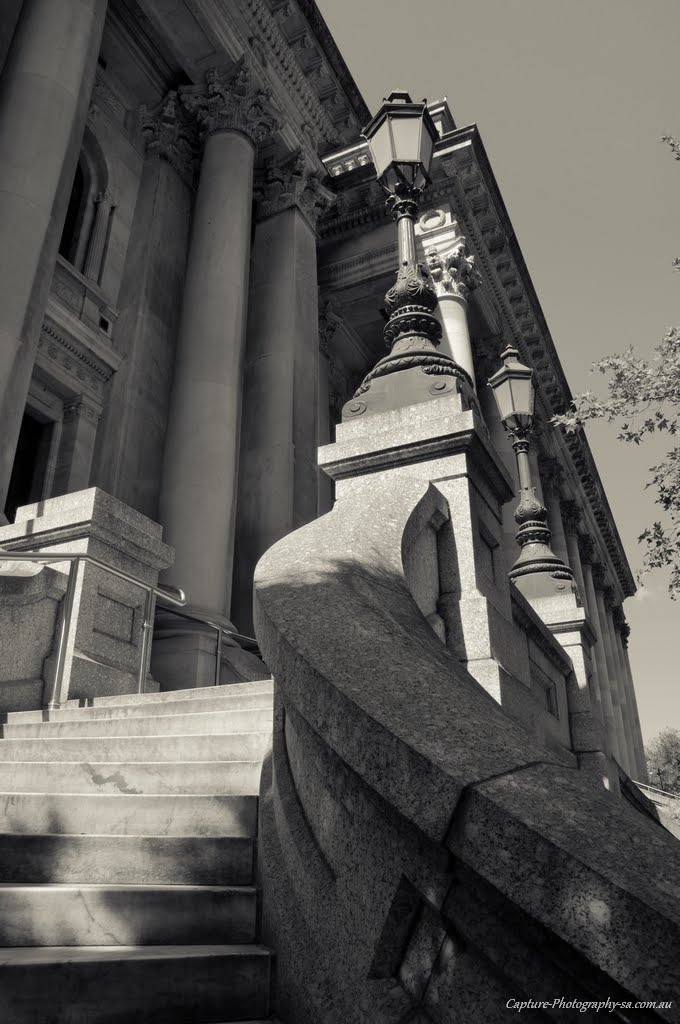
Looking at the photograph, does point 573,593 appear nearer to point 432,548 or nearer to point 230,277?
point 432,548

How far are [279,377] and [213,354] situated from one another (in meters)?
2.47

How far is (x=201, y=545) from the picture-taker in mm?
12172

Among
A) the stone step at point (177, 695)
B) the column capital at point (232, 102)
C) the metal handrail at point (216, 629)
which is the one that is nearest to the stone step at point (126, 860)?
the stone step at point (177, 695)

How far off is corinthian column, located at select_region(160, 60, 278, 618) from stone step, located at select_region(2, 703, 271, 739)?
5.81 metres

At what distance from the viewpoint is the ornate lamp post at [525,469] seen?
9.99 meters

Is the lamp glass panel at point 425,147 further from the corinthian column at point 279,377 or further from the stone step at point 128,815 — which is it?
the corinthian column at point 279,377

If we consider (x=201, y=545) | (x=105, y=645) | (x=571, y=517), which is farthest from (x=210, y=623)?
(x=571, y=517)

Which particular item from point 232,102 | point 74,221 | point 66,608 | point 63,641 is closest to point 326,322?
point 232,102

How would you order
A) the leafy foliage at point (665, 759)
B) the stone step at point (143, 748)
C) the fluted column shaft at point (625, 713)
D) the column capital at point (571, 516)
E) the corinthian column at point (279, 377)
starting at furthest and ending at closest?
the leafy foliage at point (665, 759)
the column capital at point (571, 516)
the fluted column shaft at point (625, 713)
the corinthian column at point (279, 377)
the stone step at point (143, 748)

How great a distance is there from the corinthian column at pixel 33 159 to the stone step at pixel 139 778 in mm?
4778

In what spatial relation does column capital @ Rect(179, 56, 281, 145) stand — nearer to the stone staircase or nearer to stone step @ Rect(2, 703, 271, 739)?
stone step @ Rect(2, 703, 271, 739)

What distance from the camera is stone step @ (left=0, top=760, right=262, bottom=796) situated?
3941 millimetres

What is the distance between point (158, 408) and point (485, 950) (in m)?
13.8

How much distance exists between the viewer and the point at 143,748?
4656mm
